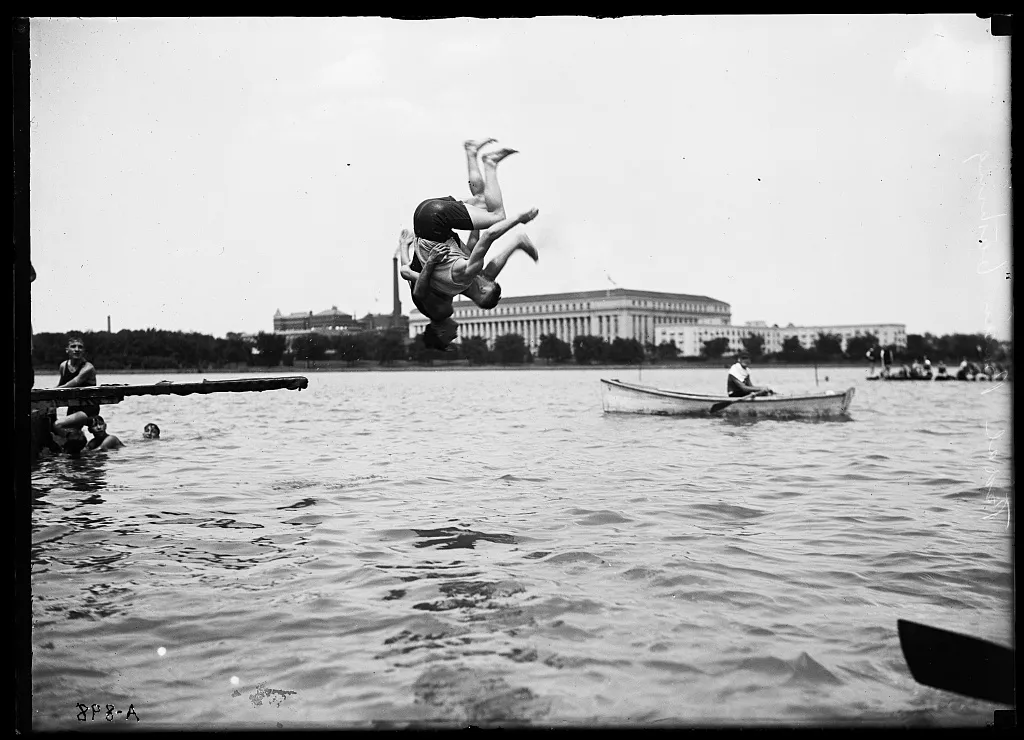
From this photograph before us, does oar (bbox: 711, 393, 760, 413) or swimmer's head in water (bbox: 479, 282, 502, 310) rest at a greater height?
swimmer's head in water (bbox: 479, 282, 502, 310)

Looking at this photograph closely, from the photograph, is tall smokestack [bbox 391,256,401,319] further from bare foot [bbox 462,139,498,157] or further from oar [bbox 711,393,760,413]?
oar [bbox 711,393,760,413]

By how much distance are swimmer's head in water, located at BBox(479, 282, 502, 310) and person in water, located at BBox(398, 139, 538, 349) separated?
0.02 metres

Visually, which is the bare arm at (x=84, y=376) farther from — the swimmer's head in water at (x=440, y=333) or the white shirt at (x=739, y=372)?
the white shirt at (x=739, y=372)

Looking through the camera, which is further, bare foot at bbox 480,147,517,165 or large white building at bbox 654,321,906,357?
large white building at bbox 654,321,906,357

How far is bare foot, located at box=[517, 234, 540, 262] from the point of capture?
3.12m

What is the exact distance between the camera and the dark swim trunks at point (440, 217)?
299cm

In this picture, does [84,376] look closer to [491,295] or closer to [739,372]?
[491,295]

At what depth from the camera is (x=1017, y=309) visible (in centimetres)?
315

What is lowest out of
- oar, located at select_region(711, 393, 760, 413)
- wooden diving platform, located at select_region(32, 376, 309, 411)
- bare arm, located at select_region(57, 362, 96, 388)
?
oar, located at select_region(711, 393, 760, 413)

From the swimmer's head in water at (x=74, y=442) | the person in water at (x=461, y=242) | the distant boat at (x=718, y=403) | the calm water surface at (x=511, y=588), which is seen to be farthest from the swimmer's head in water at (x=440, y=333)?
the distant boat at (x=718, y=403)

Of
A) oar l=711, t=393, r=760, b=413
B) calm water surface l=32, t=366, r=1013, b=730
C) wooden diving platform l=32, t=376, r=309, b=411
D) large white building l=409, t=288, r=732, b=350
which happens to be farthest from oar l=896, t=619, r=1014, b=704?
oar l=711, t=393, r=760, b=413

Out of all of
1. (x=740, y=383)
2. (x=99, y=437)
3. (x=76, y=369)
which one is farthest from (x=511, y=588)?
(x=740, y=383)
